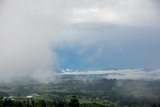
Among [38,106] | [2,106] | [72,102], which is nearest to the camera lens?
[72,102]

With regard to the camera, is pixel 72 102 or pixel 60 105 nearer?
pixel 72 102

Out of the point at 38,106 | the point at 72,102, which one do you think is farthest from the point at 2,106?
the point at 72,102

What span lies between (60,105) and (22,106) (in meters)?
15.0

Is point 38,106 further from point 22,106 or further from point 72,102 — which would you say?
point 72,102

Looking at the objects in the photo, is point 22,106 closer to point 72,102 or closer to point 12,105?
point 12,105

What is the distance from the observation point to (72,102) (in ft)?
405

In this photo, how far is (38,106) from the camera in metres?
156

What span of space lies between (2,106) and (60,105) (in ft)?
69.1

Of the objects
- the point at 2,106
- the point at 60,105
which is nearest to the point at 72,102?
the point at 60,105

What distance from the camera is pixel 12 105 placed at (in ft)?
486

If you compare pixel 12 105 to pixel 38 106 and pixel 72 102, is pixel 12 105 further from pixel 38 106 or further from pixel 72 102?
pixel 72 102

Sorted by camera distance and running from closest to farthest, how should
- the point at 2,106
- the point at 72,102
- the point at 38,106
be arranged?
1. the point at 72,102
2. the point at 2,106
3. the point at 38,106

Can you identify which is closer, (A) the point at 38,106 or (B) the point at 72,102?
(B) the point at 72,102

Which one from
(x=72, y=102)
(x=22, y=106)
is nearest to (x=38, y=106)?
(x=22, y=106)
